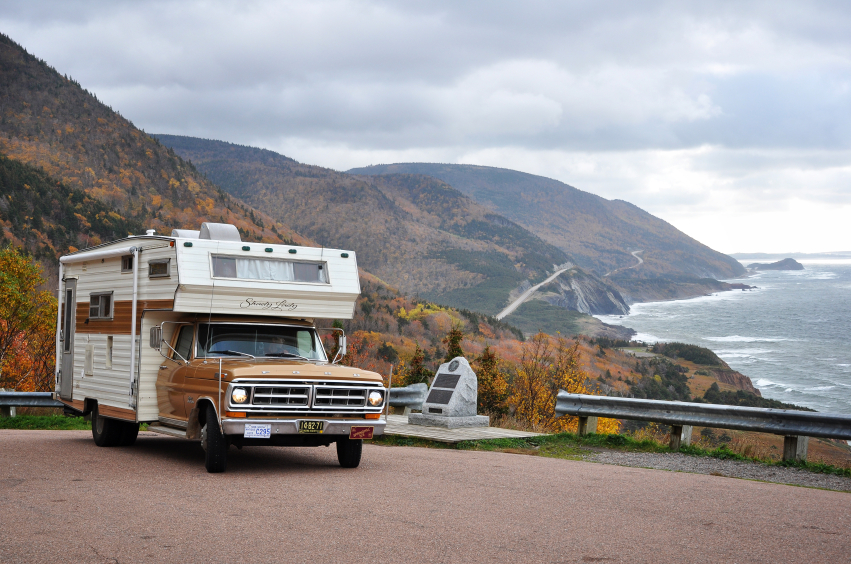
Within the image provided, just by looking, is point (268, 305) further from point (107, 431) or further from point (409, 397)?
point (409, 397)

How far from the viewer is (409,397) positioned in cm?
1830

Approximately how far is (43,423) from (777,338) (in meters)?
122

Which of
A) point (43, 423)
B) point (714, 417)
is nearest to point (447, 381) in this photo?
point (714, 417)

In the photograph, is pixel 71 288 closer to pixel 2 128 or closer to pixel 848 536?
pixel 848 536

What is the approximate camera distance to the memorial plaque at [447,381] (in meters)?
15.9

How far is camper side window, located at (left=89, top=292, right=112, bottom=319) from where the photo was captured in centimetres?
1240

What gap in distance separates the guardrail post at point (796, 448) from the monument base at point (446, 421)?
5808 mm

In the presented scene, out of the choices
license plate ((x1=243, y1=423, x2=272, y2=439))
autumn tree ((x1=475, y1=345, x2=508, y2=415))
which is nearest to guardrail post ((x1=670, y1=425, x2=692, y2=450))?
license plate ((x1=243, y1=423, x2=272, y2=439))

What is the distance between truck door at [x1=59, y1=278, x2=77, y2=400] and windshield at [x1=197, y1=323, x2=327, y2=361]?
3.89 metres

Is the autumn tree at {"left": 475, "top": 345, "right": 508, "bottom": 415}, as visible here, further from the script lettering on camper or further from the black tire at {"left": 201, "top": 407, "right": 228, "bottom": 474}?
the black tire at {"left": 201, "top": 407, "right": 228, "bottom": 474}

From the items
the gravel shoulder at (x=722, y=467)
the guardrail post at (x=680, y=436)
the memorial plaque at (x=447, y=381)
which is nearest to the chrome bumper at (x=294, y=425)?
the gravel shoulder at (x=722, y=467)

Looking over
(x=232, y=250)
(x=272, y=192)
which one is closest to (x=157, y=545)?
(x=232, y=250)

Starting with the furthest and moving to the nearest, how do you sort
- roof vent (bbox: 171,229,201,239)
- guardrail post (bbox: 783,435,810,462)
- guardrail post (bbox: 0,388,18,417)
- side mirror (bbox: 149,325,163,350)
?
guardrail post (bbox: 0,388,18,417), roof vent (bbox: 171,229,201,239), guardrail post (bbox: 783,435,810,462), side mirror (bbox: 149,325,163,350)

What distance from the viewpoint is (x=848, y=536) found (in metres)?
7.06
